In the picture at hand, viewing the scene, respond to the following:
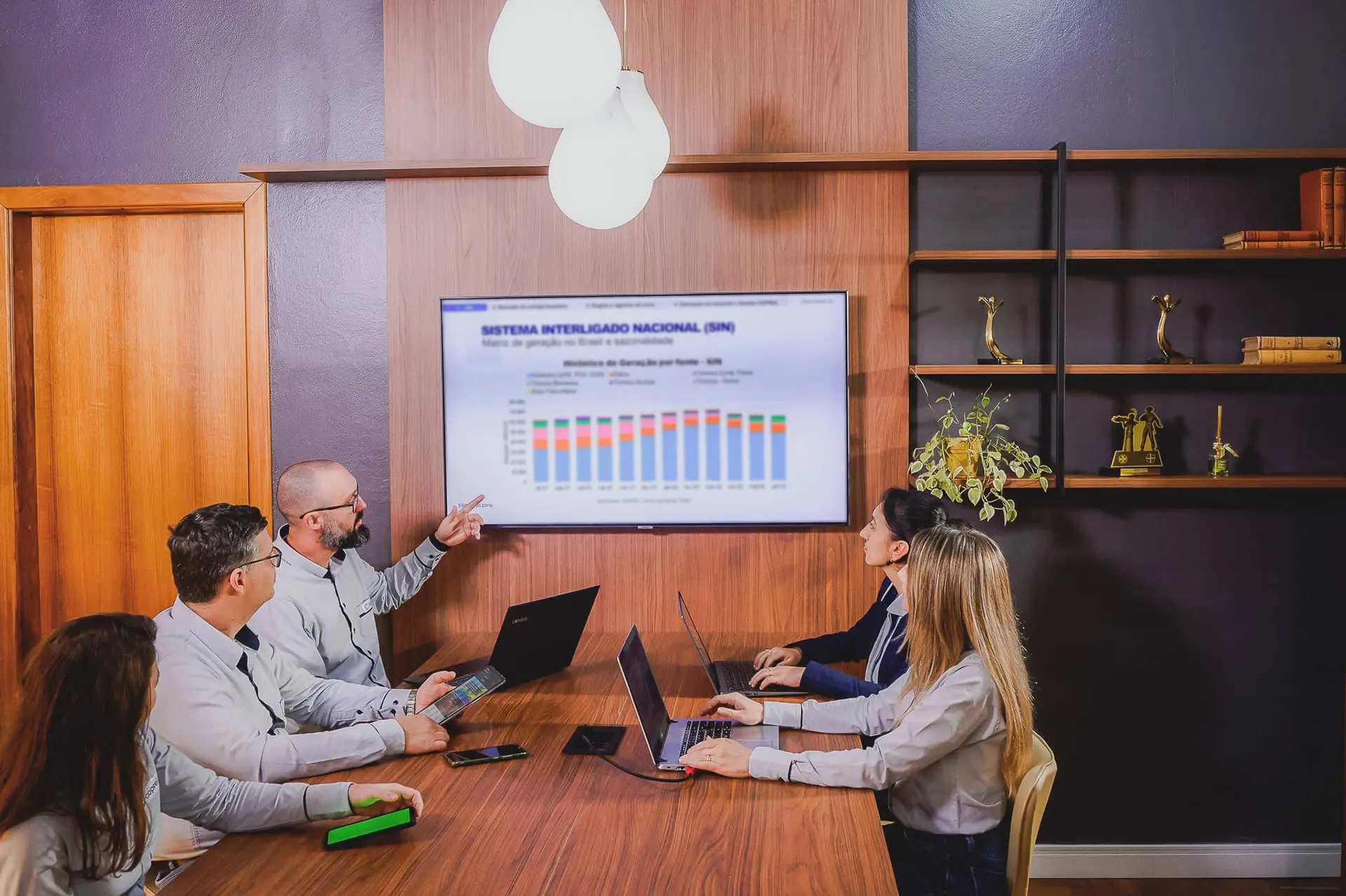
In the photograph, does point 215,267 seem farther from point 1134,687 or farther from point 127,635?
point 1134,687

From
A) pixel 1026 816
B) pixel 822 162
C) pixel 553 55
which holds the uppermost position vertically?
pixel 822 162

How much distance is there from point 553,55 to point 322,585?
1.71 m

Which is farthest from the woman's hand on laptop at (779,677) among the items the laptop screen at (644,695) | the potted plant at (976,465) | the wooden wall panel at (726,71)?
the wooden wall panel at (726,71)

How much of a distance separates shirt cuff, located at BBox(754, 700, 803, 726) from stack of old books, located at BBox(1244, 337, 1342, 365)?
75.7 inches

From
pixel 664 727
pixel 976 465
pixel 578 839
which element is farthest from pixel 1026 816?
pixel 976 465

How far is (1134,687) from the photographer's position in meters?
3.06

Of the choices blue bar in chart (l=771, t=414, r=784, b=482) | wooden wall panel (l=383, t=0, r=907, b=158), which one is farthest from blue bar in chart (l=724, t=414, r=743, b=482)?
wooden wall panel (l=383, t=0, r=907, b=158)

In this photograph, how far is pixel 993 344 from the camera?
2.88m

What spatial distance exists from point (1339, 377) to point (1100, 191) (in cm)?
101

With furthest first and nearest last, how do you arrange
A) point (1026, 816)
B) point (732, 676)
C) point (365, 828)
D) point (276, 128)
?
1. point (276, 128)
2. point (732, 676)
3. point (1026, 816)
4. point (365, 828)

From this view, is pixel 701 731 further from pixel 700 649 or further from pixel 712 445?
pixel 712 445

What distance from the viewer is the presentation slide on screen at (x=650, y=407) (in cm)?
300

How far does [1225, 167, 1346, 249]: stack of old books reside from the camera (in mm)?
2814

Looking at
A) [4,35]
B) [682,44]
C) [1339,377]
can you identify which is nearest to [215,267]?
[4,35]
